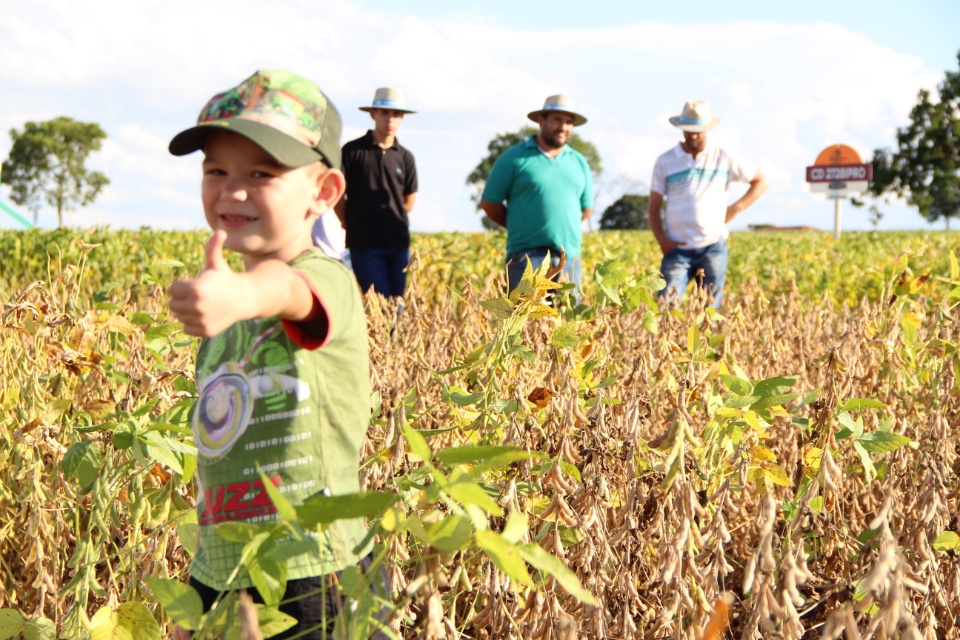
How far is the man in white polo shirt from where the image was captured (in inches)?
215

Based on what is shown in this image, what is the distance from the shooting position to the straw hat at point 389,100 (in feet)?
19.6

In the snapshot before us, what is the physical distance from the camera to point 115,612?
5.01 feet

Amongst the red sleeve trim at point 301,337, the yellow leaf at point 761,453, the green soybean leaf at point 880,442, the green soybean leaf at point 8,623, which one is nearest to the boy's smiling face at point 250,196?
the red sleeve trim at point 301,337

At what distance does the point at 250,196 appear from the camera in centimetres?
142

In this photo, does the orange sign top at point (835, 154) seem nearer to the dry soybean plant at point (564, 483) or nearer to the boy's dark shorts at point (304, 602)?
the dry soybean plant at point (564, 483)

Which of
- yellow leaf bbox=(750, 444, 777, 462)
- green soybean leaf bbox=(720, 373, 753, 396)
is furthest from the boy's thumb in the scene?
yellow leaf bbox=(750, 444, 777, 462)

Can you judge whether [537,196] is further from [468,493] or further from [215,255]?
[468,493]

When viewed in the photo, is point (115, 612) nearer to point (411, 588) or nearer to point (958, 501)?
point (411, 588)

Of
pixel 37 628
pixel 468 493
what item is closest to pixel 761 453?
pixel 468 493

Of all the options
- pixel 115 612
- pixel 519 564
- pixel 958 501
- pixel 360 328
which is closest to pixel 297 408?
pixel 360 328

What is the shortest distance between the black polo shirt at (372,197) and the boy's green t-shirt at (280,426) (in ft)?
14.9

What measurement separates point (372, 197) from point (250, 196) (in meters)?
4.56

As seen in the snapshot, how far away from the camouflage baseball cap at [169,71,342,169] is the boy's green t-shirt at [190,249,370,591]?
16cm

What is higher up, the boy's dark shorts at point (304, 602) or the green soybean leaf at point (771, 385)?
the green soybean leaf at point (771, 385)
